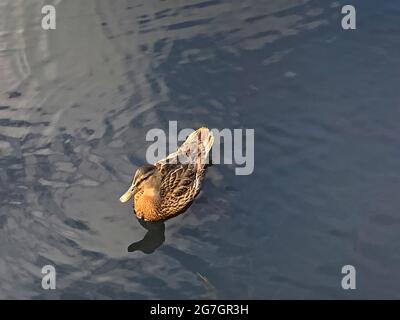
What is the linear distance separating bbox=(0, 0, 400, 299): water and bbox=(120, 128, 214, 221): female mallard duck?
0.67ft

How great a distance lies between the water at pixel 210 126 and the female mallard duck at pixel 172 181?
0.21 meters

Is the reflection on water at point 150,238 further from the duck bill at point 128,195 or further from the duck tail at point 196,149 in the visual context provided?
the duck tail at point 196,149

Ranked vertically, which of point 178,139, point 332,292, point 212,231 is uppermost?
point 178,139

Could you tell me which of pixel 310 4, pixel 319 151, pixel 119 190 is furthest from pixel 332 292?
pixel 310 4

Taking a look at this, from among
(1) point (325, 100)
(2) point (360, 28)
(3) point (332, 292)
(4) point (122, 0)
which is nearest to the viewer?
(3) point (332, 292)

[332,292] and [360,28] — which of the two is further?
[360,28]

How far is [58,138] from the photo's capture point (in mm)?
11273

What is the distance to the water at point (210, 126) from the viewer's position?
9391 mm

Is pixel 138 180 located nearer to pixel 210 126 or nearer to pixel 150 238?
pixel 150 238

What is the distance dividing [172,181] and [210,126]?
1348 millimetres

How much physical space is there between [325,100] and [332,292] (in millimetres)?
3830

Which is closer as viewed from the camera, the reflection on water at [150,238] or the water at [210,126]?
the water at [210,126]

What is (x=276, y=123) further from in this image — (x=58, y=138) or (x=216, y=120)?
(x=58, y=138)

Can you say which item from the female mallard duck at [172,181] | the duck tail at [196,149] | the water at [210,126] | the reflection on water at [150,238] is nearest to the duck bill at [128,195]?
the female mallard duck at [172,181]
